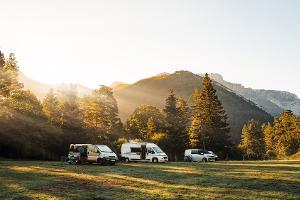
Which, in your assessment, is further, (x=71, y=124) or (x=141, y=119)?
(x=141, y=119)

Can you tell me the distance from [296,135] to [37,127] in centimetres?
7364

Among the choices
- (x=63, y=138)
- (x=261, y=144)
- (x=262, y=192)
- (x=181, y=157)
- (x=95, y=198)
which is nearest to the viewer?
(x=95, y=198)

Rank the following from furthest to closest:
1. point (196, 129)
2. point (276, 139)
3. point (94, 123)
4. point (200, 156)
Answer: point (276, 139), point (196, 129), point (94, 123), point (200, 156)

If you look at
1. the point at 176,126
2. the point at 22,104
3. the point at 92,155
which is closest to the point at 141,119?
the point at 176,126

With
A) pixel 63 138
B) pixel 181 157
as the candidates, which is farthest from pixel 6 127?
pixel 181 157

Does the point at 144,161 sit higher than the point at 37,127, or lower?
lower

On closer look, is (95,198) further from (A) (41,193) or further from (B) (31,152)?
(B) (31,152)

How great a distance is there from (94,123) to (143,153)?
29.0 metres

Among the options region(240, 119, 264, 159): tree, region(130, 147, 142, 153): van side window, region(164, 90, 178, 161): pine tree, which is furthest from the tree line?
region(130, 147, 142, 153): van side window

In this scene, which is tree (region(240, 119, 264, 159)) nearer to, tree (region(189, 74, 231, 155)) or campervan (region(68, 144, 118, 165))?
tree (region(189, 74, 231, 155))

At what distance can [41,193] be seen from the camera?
689 inches

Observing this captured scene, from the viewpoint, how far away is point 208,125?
81625 mm

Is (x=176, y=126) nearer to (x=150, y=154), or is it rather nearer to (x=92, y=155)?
(x=150, y=154)

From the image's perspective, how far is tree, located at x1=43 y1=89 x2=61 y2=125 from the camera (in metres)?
Answer: 68.6
